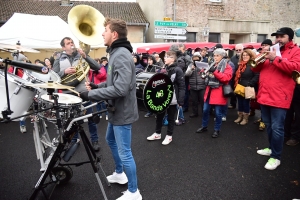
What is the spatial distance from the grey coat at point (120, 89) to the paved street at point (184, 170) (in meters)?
1.08

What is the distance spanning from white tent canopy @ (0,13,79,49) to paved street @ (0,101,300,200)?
253 inches

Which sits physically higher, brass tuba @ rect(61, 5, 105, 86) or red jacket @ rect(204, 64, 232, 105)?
brass tuba @ rect(61, 5, 105, 86)

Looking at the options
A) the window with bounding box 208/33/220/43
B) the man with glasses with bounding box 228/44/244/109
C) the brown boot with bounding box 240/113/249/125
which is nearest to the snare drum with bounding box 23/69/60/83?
the brown boot with bounding box 240/113/249/125

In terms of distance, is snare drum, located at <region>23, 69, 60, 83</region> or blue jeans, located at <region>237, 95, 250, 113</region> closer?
snare drum, located at <region>23, 69, 60, 83</region>

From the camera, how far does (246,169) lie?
346cm

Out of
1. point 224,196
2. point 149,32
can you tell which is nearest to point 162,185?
point 224,196

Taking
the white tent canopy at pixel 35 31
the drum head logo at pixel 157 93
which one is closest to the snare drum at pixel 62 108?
the drum head logo at pixel 157 93

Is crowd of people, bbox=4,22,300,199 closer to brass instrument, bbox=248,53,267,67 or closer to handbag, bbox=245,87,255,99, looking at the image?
brass instrument, bbox=248,53,267,67

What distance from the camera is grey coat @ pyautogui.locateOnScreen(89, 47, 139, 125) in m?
2.24

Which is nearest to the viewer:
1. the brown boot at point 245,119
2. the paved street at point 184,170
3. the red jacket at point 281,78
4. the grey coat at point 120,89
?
the grey coat at point 120,89

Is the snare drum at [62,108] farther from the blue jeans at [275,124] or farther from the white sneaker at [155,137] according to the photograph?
the blue jeans at [275,124]

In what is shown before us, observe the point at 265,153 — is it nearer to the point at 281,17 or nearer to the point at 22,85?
the point at 22,85

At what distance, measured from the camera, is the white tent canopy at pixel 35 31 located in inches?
392

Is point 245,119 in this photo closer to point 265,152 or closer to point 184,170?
point 265,152
